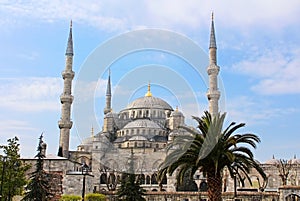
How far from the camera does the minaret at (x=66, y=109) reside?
48.5 m

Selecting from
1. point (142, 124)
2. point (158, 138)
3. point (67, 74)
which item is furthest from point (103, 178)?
point (67, 74)

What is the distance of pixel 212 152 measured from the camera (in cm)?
1503

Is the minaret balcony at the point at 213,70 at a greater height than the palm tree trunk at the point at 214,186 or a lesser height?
greater

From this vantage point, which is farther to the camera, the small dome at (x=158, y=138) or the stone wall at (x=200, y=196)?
the small dome at (x=158, y=138)

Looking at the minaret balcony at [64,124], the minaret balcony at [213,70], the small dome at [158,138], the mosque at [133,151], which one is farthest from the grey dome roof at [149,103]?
the minaret balcony at [213,70]

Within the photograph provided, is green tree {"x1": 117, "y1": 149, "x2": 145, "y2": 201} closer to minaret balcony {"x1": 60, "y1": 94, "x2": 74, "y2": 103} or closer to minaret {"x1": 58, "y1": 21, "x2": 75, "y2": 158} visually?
minaret {"x1": 58, "y1": 21, "x2": 75, "y2": 158}

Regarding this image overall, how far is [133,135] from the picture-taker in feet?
192

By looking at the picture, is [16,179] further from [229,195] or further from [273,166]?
[273,166]

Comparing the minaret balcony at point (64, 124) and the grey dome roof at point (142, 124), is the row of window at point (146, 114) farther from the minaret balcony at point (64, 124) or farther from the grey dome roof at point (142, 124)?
the minaret balcony at point (64, 124)

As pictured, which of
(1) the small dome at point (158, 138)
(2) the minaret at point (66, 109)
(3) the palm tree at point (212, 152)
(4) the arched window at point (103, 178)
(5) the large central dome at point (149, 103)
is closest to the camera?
(3) the palm tree at point (212, 152)

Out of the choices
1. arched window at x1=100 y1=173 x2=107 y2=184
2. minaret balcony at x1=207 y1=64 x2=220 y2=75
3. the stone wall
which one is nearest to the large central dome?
arched window at x1=100 y1=173 x2=107 y2=184

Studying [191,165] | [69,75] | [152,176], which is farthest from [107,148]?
[191,165]

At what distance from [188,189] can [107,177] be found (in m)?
10.5

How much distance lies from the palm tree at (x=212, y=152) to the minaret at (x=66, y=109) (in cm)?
3369
